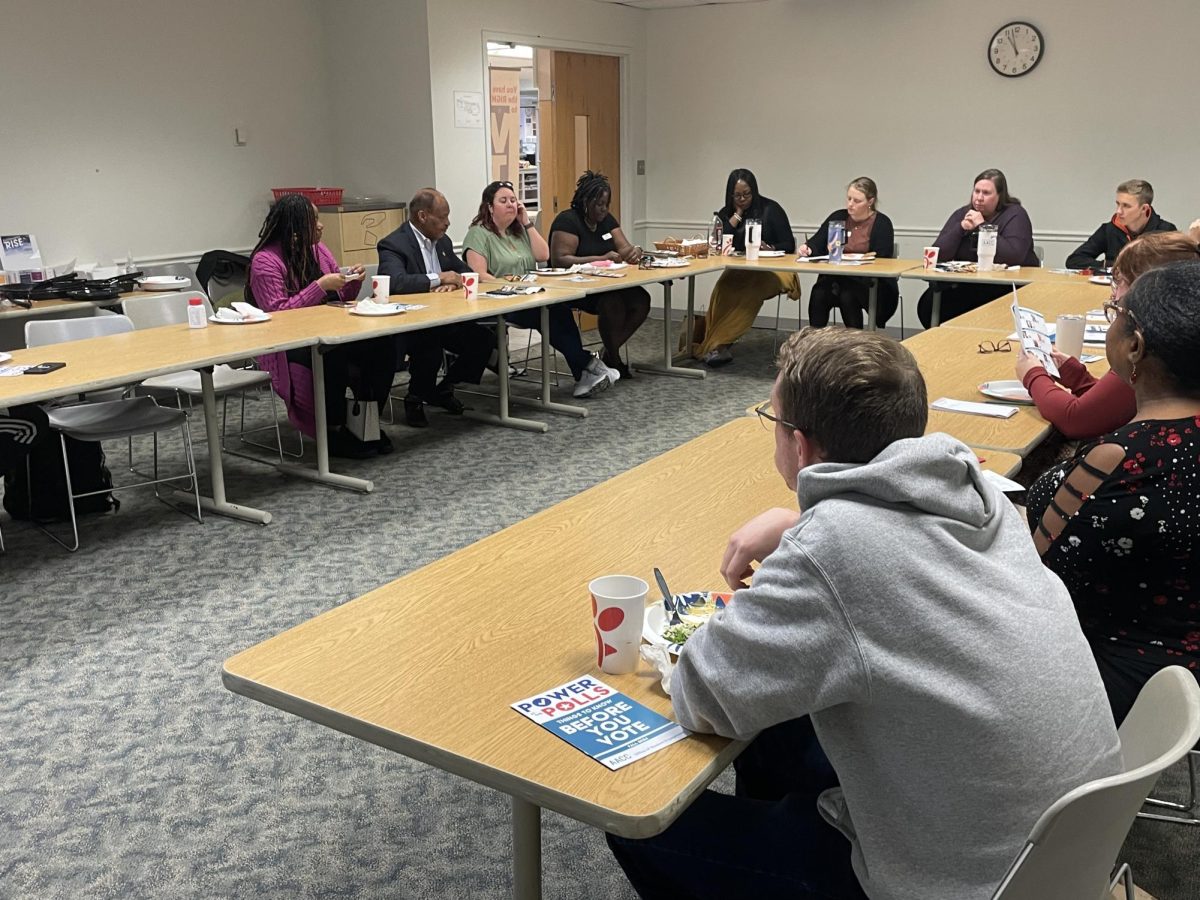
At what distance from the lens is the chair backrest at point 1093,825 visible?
3.67 feet

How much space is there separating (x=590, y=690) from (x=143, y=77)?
20.4 feet

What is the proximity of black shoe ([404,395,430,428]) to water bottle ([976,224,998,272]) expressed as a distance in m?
3.31

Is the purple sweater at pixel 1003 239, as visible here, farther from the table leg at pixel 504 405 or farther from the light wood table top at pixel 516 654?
the light wood table top at pixel 516 654

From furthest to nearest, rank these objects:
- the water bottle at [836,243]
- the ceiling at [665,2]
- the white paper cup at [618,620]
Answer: the ceiling at [665,2] < the water bottle at [836,243] < the white paper cup at [618,620]

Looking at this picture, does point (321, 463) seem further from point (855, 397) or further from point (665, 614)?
point (855, 397)

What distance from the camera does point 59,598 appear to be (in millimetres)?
3521

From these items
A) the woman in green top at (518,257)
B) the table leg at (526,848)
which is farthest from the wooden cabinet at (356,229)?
the table leg at (526,848)

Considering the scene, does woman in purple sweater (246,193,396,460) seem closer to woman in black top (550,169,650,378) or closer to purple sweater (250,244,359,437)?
purple sweater (250,244,359,437)

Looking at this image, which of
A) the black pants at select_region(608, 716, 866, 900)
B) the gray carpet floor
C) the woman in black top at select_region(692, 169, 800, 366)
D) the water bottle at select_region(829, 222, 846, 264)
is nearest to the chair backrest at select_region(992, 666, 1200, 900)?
the black pants at select_region(608, 716, 866, 900)

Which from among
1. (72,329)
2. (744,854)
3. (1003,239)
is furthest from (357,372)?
(744,854)

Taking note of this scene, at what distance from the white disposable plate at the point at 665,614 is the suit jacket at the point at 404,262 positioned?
4.18 metres

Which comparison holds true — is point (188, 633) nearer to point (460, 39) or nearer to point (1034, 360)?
point (1034, 360)

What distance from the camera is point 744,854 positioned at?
56.3 inches

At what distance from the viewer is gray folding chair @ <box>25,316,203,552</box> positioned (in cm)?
394
